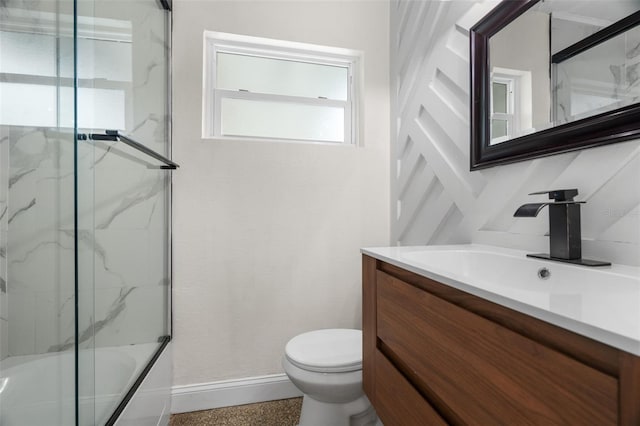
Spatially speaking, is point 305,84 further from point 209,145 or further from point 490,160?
point 490,160

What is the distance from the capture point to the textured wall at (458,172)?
81 centimetres

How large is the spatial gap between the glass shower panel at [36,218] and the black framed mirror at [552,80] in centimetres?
138

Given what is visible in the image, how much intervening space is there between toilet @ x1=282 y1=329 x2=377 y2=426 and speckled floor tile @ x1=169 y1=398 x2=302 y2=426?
0.31 m

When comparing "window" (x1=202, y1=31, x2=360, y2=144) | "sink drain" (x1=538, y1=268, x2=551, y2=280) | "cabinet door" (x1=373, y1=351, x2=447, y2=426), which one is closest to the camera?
"cabinet door" (x1=373, y1=351, x2=447, y2=426)

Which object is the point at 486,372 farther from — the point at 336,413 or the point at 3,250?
the point at 3,250

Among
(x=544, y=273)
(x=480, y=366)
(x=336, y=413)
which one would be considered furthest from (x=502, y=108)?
(x=336, y=413)

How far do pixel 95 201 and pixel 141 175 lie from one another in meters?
0.40

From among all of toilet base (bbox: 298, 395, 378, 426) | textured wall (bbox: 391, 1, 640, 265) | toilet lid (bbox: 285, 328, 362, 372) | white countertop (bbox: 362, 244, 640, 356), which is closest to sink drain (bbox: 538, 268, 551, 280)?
white countertop (bbox: 362, 244, 640, 356)

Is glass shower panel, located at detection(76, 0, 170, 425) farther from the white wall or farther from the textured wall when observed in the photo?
the textured wall

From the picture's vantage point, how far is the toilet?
122 centimetres

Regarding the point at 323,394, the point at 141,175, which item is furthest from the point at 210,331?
the point at 141,175

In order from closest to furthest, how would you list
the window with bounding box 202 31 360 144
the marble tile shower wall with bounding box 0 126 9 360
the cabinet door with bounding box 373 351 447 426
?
the cabinet door with bounding box 373 351 447 426 → the marble tile shower wall with bounding box 0 126 9 360 → the window with bounding box 202 31 360 144

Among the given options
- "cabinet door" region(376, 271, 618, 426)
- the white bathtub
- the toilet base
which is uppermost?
"cabinet door" region(376, 271, 618, 426)

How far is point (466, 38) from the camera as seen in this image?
1.33 metres
